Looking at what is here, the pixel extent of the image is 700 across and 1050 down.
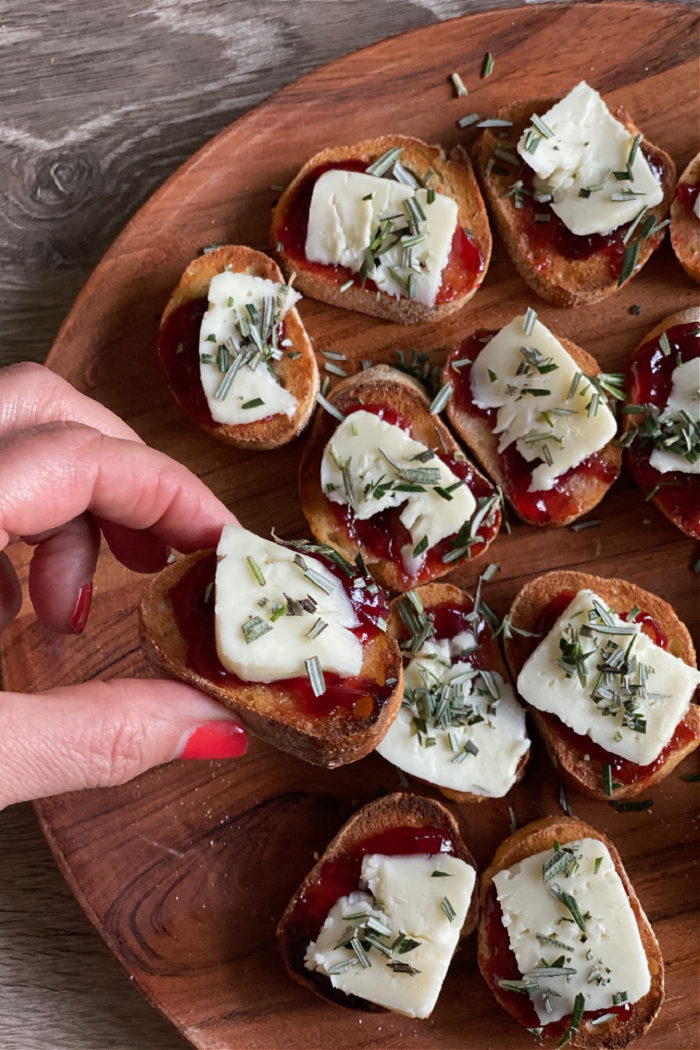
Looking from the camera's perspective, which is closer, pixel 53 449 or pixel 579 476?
pixel 53 449

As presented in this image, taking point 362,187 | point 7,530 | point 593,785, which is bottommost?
point 593,785

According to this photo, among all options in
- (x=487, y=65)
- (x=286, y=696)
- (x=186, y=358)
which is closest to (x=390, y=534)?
(x=286, y=696)

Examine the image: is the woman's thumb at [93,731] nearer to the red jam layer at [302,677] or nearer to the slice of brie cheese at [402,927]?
the red jam layer at [302,677]

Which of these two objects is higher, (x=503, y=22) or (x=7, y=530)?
(x=503, y=22)

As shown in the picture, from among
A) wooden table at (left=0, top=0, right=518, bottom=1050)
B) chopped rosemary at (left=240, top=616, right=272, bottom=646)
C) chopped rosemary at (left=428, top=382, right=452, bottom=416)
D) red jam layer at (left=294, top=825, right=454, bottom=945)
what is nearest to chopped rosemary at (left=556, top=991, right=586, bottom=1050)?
red jam layer at (left=294, top=825, right=454, bottom=945)

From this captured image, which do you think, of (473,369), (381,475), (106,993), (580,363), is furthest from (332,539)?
(106,993)

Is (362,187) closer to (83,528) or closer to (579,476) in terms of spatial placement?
(579,476)

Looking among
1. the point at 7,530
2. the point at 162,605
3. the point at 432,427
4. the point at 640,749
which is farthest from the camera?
the point at 432,427
